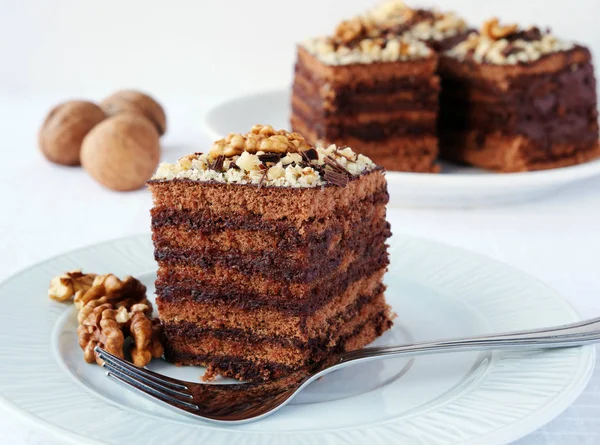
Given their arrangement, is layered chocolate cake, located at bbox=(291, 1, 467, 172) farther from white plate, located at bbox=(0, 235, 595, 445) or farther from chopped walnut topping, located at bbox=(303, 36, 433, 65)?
white plate, located at bbox=(0, 235, 595, 445)

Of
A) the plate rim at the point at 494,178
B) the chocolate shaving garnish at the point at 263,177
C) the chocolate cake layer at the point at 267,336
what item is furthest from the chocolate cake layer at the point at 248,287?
the plate rim at the point at 494,178

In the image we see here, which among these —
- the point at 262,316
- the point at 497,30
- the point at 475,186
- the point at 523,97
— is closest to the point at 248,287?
the point at 262,316

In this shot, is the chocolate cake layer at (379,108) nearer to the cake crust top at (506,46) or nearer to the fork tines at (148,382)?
the cake crust top at (506,46)

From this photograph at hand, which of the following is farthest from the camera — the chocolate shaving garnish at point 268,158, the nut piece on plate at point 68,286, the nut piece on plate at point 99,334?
the nut piece on plate at point 68,286

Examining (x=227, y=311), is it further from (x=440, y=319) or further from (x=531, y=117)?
(x=531, y=117)

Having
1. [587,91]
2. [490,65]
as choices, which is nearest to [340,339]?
[490,65]
